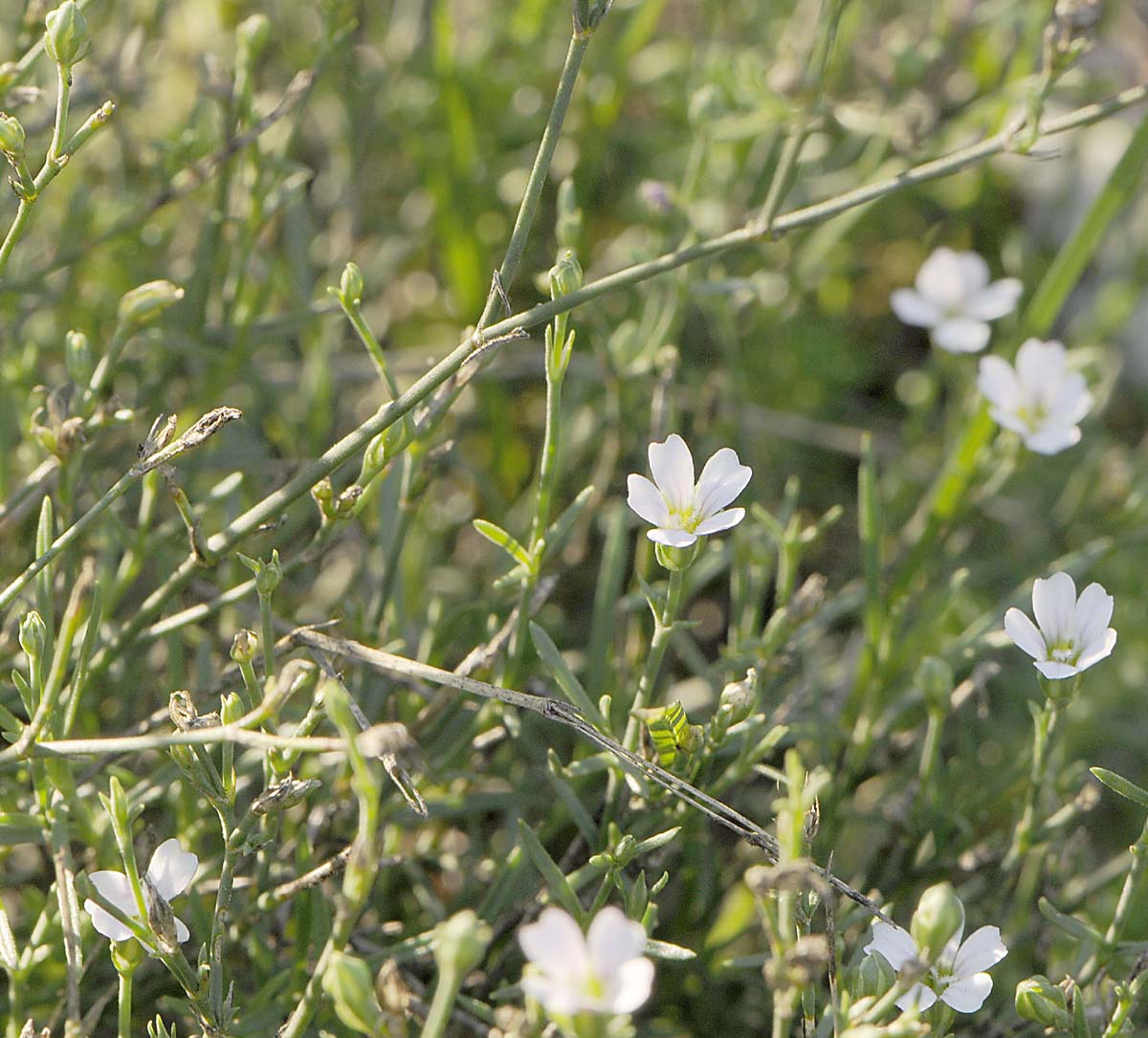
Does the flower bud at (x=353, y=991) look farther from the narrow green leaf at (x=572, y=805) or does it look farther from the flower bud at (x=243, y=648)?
the narrow green leaf at (x=572, y=805)

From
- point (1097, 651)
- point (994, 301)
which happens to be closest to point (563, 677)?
point (1097, 651)

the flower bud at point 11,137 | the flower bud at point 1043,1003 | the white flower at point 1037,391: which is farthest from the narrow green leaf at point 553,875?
the white flower at point 1037,391

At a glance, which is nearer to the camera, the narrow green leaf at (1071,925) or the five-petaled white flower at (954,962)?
the five-petaled white flower at (954,962)

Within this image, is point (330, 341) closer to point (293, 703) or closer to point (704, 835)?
point (293, 703)

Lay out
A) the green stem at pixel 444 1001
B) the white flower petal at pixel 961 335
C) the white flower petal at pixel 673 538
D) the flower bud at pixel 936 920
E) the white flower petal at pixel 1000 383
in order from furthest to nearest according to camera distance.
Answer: the white flower petal at pixel 961 335
the white flower petal at pixel 1000 383
the white flower petal at pixel 673 538
the flower bud at pixel 936 920
the green stem at pixel 444 1001

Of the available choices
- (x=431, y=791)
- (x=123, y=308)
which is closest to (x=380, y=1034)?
(x=431, y=791)

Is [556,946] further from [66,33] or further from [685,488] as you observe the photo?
[66,33]
